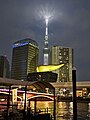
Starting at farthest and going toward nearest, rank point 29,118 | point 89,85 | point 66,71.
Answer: point 66,71, point 89,85, point 29,118

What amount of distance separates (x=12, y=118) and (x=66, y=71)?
581 ft

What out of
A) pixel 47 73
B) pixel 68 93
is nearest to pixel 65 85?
pixel 47 73

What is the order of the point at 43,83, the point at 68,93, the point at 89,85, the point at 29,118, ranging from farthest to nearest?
the point at 68,93 → the point at 89,85 → the point at 43,83 → the point at 29,118

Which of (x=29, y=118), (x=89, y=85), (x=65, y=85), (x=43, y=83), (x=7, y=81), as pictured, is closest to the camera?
(x=29, y=118)

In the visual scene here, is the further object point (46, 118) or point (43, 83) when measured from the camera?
point (43, 83)

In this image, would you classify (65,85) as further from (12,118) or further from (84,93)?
(12,118)

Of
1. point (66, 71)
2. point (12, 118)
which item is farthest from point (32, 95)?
point (66, 71)

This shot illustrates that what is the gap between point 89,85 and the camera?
98.7m

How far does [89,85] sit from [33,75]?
53286 millimetres

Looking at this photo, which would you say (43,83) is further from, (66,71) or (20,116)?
(66,71)

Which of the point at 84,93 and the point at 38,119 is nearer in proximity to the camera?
the point at 38,119

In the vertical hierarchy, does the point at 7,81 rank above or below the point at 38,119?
above

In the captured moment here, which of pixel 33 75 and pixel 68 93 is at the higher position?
pixel 33 75

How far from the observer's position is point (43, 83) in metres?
26.0
